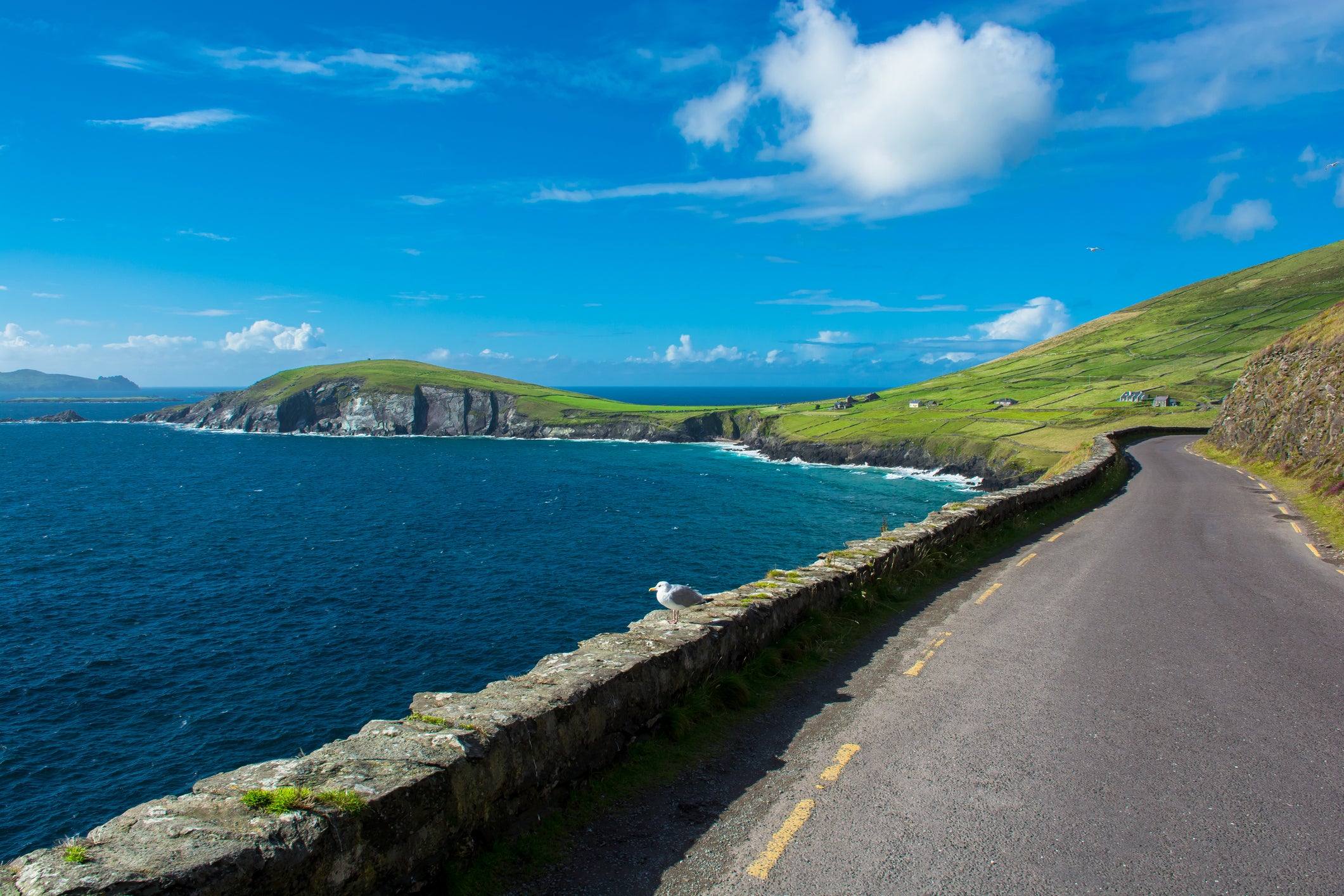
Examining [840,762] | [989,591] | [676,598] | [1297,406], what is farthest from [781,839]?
[1297,406]

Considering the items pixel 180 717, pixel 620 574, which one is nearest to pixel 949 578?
pixel 180 717

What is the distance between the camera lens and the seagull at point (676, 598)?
1020 centimetres

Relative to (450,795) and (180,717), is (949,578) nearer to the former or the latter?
(450,795)

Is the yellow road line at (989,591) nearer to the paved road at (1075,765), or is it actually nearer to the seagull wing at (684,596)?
the paved road at (1075,765)

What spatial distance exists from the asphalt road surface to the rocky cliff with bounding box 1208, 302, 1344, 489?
23940mm

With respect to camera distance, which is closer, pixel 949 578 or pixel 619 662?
pixel 619 662

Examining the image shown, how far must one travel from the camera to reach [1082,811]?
6.64 m

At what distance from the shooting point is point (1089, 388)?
456 feet

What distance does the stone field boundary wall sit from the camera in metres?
4.20

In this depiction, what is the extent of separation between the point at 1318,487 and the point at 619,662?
111 ft

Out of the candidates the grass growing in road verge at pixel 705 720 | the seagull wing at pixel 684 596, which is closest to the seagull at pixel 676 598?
the seagull wing at pixel 684 596

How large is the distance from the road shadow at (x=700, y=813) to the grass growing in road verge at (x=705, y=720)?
12 centimetres

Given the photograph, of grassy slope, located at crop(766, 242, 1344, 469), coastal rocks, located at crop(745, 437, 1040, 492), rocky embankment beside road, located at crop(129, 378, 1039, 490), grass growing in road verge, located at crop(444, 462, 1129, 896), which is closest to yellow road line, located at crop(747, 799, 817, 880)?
grass growing in road verge, located at crop(444, 462, 1129, 896)

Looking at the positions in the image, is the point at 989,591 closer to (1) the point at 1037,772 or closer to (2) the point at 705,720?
(1) the point at 1037,772
